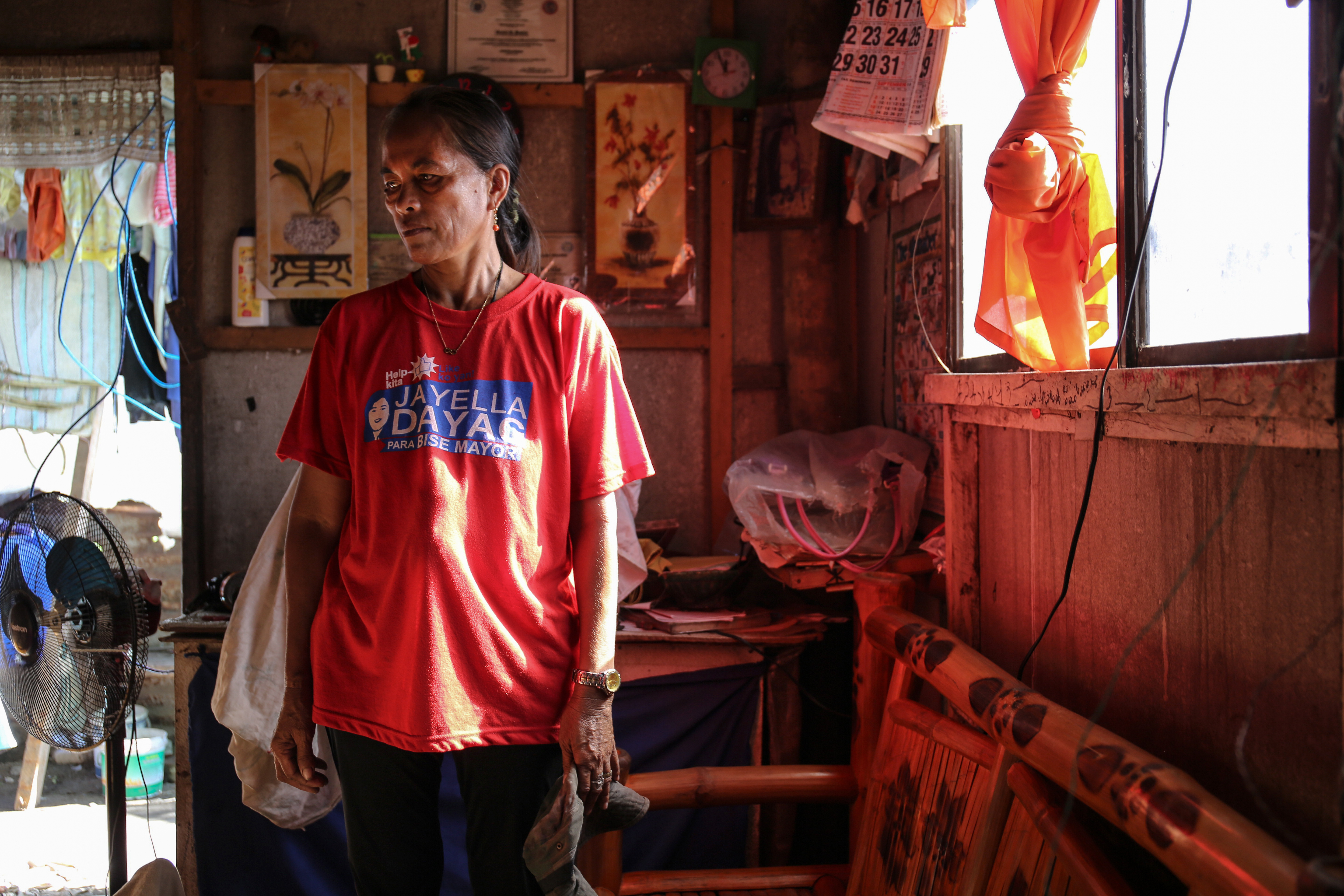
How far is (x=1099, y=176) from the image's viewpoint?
1.35 metres

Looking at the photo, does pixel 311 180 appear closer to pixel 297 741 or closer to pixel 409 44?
pixel 409 44

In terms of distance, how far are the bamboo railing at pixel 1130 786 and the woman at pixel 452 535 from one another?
22.5 inches

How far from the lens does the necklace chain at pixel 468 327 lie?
1.37 m

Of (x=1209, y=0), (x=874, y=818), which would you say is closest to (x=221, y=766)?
(x=874, y=818)

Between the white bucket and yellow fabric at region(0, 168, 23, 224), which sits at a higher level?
yellow fabric at region(0, 168, 23, 224)

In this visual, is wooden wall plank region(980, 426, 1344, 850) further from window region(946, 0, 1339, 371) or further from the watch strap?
the watch strap

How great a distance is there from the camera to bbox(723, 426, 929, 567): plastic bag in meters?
2.40

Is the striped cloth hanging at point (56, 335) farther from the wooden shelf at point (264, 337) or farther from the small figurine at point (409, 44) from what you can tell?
the small figurine at point (409, 44)

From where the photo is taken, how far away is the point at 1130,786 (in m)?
0.91

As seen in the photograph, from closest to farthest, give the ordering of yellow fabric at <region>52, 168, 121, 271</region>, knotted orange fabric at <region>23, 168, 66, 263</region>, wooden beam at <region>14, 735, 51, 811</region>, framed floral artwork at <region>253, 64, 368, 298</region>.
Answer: framed floral artwork at <region>253, 64, 368, 298</region> → wooden beam at <region>14, 735, 51, 811</region> → knotted orange fabric at <region>23, 168, 66, 263</region> → yellow fabric at <region>52, 168, 121, 271</region>

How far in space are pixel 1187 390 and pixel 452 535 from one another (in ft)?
3.23

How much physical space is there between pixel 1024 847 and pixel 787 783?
0.80m

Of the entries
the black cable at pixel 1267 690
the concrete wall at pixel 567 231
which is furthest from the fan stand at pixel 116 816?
the black cable at pixel 1267 690

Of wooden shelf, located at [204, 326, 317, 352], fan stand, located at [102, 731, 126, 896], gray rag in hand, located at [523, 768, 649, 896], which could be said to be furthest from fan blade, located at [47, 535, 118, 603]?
gray rag in hand, located at [523, 768, 649, 896]
